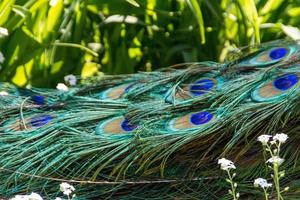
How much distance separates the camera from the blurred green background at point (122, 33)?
4.12m

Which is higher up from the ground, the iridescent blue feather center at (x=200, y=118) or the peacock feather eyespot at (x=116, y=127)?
the iridescent blue feather center at (x=200, y=118)

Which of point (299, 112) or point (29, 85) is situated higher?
point (299, 112)

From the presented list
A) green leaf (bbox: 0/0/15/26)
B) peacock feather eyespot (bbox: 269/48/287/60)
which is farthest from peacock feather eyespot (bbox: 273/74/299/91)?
green leaf (bbox: 0/0/15/26)

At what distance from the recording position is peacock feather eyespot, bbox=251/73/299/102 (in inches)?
119

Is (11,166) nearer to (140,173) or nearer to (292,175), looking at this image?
(140,173)

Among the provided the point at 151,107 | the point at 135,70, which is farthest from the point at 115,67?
the point at 151,107

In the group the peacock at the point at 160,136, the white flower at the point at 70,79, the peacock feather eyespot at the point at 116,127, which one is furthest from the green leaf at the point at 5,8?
the peacock feather eyespot at the point at 116,127

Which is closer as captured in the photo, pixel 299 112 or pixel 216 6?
pixel 299 112

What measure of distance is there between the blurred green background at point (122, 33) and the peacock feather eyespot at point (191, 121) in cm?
111

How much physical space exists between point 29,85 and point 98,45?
0.48 meters

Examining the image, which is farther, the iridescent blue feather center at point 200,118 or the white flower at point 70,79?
the white flower at point 70,79

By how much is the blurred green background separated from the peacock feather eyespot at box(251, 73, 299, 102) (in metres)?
0.94

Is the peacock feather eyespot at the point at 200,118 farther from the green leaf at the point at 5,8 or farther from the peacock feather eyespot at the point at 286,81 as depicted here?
the green leaf at the point at 5,8

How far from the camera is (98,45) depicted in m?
4.46
